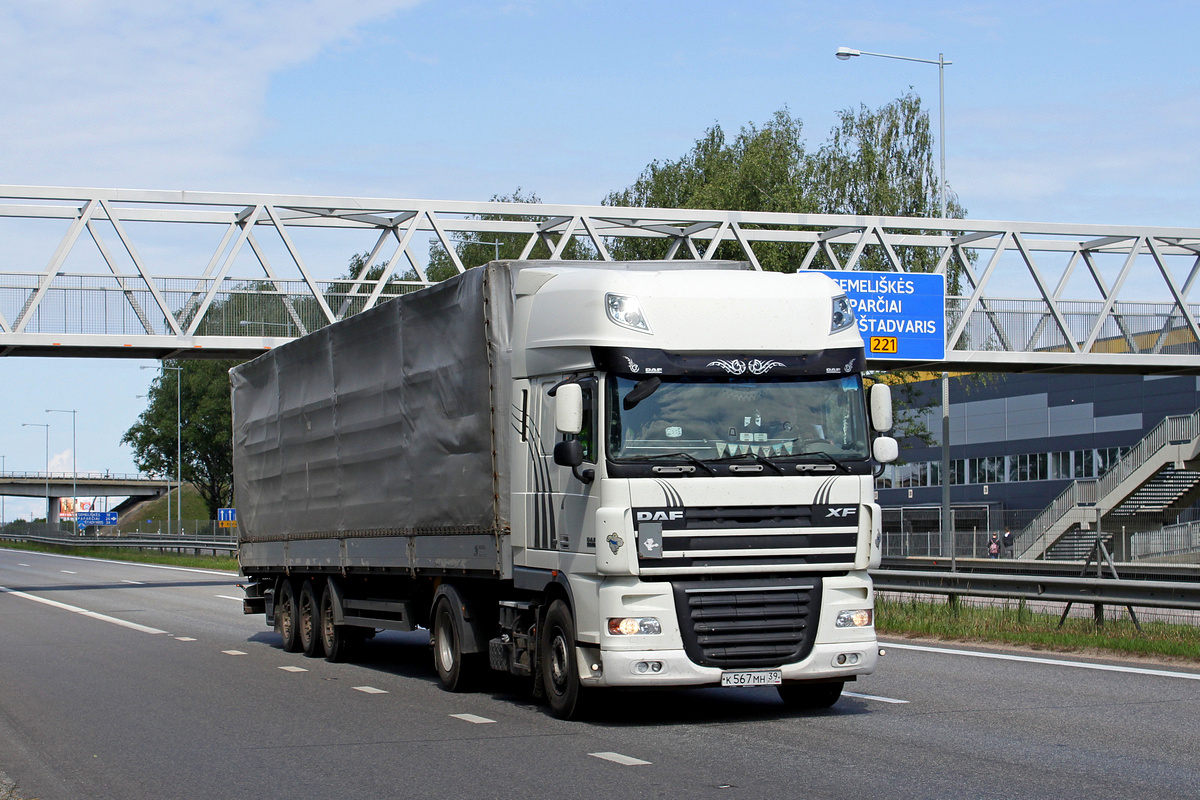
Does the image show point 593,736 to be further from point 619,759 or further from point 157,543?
point 157,543

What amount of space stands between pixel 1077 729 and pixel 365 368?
8070 mm

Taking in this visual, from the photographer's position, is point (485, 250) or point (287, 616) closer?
point (287, 616)

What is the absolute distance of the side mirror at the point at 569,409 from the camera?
10.5 metres

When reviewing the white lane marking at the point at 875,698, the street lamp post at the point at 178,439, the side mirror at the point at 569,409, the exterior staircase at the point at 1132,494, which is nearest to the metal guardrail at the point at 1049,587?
the white lane marking at the point at 875,698

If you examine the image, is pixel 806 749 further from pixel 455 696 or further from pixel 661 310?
pixel 455 696

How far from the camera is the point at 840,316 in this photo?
11344 millimetres

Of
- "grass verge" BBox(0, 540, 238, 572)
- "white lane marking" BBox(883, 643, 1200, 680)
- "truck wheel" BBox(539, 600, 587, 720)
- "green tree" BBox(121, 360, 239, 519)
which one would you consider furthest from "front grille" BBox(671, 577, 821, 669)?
"green tree" BBox(121, 360, 239, 519)

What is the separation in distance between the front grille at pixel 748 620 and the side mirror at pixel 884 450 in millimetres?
1014

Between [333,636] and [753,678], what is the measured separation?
7.40 meters

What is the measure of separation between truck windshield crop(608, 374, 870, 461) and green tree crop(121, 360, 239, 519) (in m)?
88.1

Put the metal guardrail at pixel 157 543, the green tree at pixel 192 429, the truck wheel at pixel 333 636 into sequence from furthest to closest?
the green tree at pixel 192 429 < the metal guardrail at pixel 157 543 < the truck wheel at pixel 333 636

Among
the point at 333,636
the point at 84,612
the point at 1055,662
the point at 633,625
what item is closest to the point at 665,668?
the point at 633,625

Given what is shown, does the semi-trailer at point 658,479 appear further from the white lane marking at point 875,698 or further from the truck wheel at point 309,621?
the truck wheel at point 309,621

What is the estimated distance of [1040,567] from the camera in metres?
30.0
